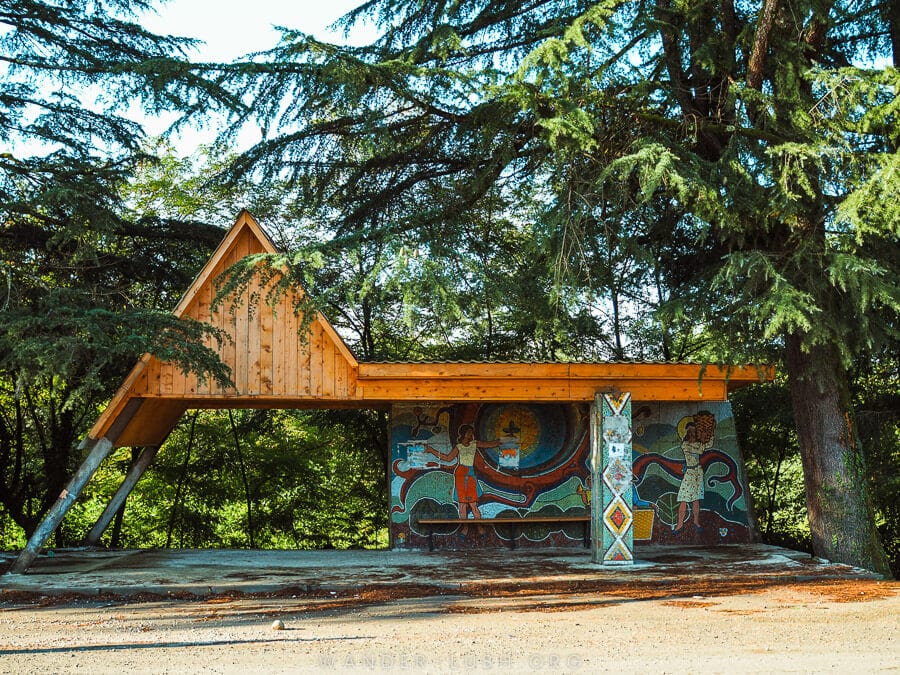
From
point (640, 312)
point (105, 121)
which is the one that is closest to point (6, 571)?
point (105, 121)

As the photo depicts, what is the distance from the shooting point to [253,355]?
36.5ft

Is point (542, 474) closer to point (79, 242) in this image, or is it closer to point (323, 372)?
point (323, 372)

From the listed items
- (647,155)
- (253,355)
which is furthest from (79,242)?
(647,155)

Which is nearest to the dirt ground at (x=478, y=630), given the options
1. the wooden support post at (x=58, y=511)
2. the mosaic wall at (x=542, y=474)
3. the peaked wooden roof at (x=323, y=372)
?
A: the wooden support post at (x=58, y=511)

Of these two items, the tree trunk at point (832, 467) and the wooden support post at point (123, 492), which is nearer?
the tree trunk at point (832, 467)

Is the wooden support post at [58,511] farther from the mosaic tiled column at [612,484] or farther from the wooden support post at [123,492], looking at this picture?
the mosaic tiled column at [612,484]

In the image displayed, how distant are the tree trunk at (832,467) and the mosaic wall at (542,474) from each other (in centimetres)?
233

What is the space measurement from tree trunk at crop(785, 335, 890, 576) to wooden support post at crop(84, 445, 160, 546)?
31.2 feet

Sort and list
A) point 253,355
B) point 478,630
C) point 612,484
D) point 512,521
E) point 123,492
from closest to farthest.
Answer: point 478,630
point 612,484
point 253,355
point 512,521
point 123,492

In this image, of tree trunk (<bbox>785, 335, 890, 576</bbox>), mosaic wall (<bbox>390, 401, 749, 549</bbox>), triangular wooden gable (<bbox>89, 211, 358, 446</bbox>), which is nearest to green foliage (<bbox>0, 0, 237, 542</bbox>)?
triangular wooden gable (<bbox>89, 211, 358, 446</bbox>)

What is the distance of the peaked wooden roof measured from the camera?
11047 millimetres

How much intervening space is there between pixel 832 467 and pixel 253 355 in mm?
7592

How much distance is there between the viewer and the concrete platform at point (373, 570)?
30.5ft

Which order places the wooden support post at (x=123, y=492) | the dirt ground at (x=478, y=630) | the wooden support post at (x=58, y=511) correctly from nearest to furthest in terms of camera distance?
the dirt ground at (x=478, y=630) → the wooden support post at (x=58, y=511) → the wooden support post at (x=123, y=492)
